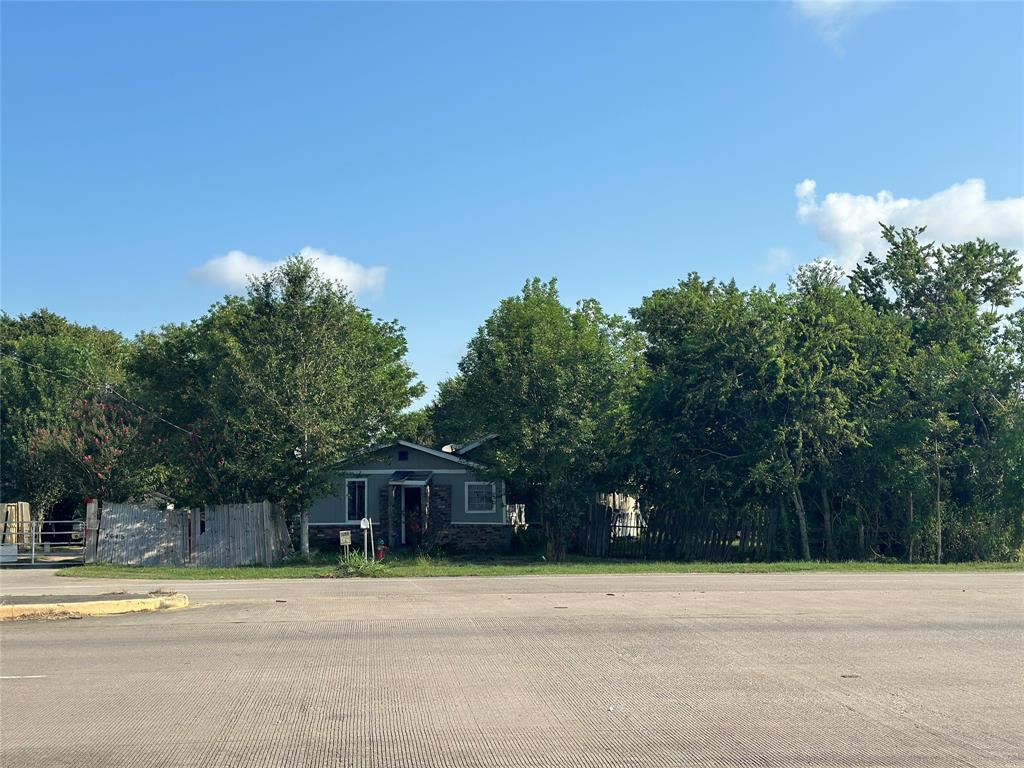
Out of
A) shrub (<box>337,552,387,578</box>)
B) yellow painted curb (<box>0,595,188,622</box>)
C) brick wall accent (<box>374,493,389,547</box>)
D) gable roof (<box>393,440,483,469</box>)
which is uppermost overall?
gable roof (<box>393,440,483,469</box>)

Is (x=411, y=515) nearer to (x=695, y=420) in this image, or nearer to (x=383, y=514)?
(x=383, y=514)

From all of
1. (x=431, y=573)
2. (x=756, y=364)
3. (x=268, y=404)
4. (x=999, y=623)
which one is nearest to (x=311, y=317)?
(x=268, y=404)

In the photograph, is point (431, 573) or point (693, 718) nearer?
point (693, 718)

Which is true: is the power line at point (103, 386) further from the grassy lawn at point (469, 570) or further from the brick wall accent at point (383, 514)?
the brick wall accent at point (383, 514)

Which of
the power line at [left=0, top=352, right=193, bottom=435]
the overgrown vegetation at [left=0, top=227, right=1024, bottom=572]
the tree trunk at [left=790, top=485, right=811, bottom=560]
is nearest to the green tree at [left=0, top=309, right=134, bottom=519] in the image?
the power line at [left=0, top=352, right=193, bottom=435]

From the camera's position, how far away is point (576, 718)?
8.23m

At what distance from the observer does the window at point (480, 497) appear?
115ft

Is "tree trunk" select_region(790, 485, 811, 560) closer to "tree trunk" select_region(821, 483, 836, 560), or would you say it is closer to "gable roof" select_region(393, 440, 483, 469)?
"tree trunk" select_region(821, 483, 836, 560)

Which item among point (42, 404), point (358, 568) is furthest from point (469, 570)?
point (42, 404)

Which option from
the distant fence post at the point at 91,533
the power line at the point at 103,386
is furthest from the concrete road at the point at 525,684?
the power line at the point at 103,386

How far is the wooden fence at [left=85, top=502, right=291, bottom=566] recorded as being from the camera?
96.5 ft

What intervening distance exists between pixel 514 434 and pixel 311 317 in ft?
24.3

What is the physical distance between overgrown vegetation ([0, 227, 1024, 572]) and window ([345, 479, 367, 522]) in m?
3.25

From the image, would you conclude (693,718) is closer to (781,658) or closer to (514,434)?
(781,658)
